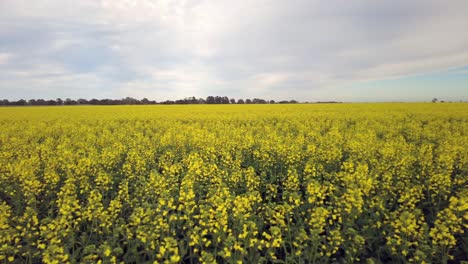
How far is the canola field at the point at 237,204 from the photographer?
149 inches

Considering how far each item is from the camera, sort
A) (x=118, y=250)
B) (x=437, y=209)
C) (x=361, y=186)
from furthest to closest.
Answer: (x=437, y=209), (x=361, y=186), (x=118, y=250)

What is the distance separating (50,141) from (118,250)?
37.0 ft

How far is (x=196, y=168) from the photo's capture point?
634 cm

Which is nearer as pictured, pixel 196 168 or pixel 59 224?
pixel 59 224

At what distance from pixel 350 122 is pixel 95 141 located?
63.5 feet

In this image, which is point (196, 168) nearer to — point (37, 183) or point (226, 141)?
point (37, 183)

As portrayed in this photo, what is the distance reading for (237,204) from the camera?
4059 millimetres

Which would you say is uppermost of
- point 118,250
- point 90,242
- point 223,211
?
point 223,211

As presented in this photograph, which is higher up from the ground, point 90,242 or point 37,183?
point 37,183

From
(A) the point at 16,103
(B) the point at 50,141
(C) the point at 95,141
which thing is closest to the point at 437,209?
(C) the point at 95,141

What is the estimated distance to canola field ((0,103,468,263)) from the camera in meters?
3.78

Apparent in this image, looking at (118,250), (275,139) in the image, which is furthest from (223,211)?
(275,139)

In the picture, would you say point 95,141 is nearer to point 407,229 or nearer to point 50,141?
point 50,141

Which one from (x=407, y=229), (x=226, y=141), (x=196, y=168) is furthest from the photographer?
(x=226, y=141)
